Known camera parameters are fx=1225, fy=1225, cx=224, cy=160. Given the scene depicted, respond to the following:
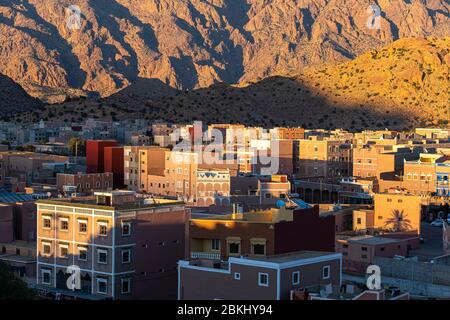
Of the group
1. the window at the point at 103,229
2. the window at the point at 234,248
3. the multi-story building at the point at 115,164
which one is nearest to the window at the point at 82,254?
the window at the point at 103,229

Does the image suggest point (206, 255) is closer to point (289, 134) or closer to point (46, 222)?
point (46, 222)

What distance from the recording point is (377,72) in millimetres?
128125

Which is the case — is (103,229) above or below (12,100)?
below

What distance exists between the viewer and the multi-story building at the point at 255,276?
27172 millimetres

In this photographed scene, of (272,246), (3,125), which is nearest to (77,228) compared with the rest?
(272,246)

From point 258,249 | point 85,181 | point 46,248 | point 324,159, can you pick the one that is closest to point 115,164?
point 85,181

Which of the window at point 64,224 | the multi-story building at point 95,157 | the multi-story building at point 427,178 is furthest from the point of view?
the multi-story building at point 95,157

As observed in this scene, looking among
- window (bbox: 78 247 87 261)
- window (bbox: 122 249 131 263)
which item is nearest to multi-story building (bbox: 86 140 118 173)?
window (bbox: 78 247 87 261)

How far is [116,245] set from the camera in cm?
3294

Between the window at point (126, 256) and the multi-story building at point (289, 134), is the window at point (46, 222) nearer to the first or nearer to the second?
the window at point (126, 256)

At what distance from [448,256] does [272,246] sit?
16492 mm

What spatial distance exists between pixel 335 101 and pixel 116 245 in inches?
3694

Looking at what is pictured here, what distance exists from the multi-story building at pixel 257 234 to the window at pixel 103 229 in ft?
8.26

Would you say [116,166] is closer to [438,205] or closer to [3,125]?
[438,205]
